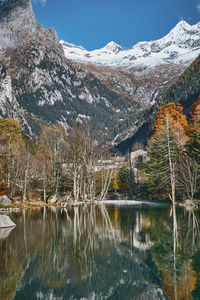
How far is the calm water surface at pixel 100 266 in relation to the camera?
8.20 metres

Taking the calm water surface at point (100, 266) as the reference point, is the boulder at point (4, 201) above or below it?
below

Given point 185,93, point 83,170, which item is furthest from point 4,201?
point 185,93

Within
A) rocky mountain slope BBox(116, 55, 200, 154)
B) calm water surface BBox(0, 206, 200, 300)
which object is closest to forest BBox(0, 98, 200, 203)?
calm water surface BBox(0, 206, 200, 300)

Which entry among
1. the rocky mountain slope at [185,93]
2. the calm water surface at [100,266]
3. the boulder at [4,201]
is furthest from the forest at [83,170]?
the rocky mountain slope at [185,93]

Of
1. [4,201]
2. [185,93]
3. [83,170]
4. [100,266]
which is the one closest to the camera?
[100,266]

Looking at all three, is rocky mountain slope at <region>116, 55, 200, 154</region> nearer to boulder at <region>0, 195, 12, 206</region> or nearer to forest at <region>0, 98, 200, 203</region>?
forest at <region>0, 98, 200, 203</region>

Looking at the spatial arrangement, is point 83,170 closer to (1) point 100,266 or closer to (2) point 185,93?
(1) point 100,266

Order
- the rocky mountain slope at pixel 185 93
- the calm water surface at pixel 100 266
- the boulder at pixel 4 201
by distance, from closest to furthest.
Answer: the calm water surface at pixel 100 266 → the boulder at pixel 4 201 → the rocky mountain slope at pixel 185 93

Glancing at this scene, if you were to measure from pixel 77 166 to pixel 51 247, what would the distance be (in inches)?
1186

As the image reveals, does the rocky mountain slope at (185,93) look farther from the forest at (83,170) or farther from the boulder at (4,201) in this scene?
the boulder at (4,201)

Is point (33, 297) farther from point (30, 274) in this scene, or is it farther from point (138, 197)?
point (138, 197)

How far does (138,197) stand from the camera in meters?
58.6

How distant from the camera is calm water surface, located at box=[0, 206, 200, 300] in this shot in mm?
8195

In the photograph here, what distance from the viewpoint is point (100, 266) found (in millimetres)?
10547
